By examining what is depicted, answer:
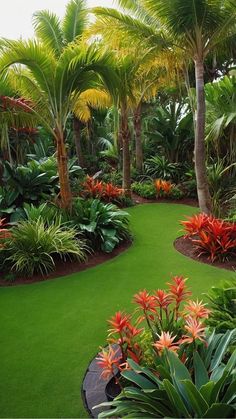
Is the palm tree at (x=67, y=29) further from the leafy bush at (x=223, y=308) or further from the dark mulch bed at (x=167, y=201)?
the leafy bush at (x=223, y=308)

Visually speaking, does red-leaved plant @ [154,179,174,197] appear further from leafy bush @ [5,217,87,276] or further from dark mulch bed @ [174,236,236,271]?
leafy bush @ [5,217,87,276]

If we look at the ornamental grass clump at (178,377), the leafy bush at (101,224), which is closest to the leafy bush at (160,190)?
the leafy bush at (101,224)

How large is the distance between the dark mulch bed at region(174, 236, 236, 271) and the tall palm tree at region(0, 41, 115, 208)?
94.6 inches

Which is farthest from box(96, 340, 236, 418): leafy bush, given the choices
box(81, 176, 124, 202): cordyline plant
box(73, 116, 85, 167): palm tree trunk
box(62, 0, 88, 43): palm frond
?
box(73, 116, 85, 167): palm tree trunk

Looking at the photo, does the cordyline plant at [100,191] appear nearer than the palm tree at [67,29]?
Yes

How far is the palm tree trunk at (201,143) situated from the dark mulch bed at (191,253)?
79 cm

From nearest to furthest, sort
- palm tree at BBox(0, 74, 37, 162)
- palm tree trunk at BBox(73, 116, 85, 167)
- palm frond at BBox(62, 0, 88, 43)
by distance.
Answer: palm tree at BBox(0, 74, 37, 162) < palm frond at BBox(62, 0, 88, 43) < palm tree trunk at BBox(73, 116, 85, 167)

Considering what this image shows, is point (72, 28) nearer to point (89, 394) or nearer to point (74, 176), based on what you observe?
point (74, 176)

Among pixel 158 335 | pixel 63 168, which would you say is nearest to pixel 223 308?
pixel 158 335

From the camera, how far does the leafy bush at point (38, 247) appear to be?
21.6ft

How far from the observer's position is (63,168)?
7773 millimetres

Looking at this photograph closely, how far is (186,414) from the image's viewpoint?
2555 mm

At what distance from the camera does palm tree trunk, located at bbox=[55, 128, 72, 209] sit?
7.65 m

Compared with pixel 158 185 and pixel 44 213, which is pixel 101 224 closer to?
Result: pixel 44 213
